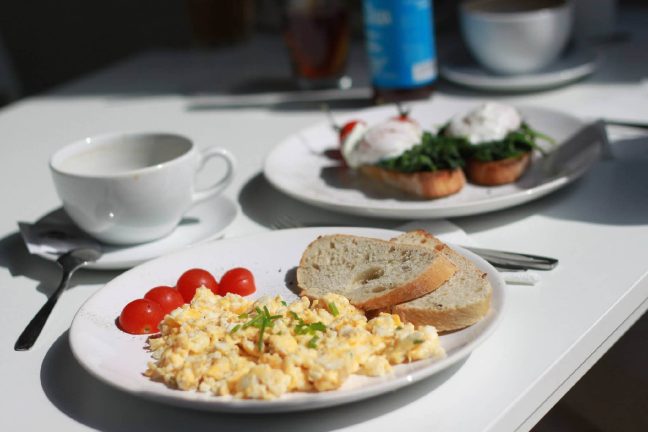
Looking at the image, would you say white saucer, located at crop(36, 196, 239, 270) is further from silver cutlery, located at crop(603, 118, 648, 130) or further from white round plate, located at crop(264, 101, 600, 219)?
silver cutlery, located at crop(603, 118, 648, 130)

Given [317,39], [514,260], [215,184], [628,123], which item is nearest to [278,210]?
[215,184]

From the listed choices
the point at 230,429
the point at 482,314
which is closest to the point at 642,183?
the point at 482,314

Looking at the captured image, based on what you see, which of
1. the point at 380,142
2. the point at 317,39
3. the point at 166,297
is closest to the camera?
the point at 166,297

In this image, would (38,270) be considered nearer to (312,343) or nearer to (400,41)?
(312,343)

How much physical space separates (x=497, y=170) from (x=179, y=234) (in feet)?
1.87

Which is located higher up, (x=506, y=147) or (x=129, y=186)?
(x=129, y=186)

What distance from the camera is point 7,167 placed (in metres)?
1.94

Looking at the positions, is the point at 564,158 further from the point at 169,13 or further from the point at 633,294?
the point at 169,13

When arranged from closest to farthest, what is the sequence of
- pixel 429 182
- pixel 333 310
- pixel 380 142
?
pixel 333 310 → pixel 429 182 → pixel 380 142

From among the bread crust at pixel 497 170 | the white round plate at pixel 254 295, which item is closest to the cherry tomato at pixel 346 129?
the bread crust at pixel 497 170

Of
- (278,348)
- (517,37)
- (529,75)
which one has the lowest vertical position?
(529,75)

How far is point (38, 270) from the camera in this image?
1354 millimetres

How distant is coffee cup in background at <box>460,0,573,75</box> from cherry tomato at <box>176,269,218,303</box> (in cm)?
119

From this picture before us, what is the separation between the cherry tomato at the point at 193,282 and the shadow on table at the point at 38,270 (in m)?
0.21
